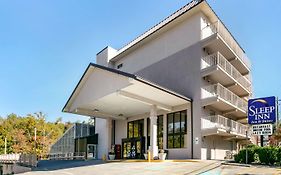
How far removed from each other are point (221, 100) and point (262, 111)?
17.1ft

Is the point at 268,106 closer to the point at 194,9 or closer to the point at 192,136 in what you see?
the point at 192,136

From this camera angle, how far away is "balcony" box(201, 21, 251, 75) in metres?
26.2

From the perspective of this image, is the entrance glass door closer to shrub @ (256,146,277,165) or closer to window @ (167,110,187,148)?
window @ (167,110,187,148)

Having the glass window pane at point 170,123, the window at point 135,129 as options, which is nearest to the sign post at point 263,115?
the glass window pane at point 170,123

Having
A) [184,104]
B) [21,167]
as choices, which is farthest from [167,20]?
[21,167]

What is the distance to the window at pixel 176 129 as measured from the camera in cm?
2650

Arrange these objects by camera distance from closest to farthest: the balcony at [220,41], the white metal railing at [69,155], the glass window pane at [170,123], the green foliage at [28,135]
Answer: the balcony at [220,41] → the glass window pane at [170,123] → the white metal railing at [69,155] → the green foliage at [28,135]

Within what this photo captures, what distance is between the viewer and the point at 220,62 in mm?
27781

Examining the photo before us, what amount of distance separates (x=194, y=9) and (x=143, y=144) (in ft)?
43.3

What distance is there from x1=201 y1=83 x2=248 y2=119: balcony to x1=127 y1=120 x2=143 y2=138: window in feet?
25.1

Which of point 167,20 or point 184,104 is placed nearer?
point 184,104

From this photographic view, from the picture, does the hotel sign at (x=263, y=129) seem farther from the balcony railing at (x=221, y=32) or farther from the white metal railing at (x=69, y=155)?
the white metal railing at (x=69, y=155)

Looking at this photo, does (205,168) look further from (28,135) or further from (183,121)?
(28,135)

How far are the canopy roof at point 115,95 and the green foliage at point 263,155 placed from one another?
6518 millimetres
